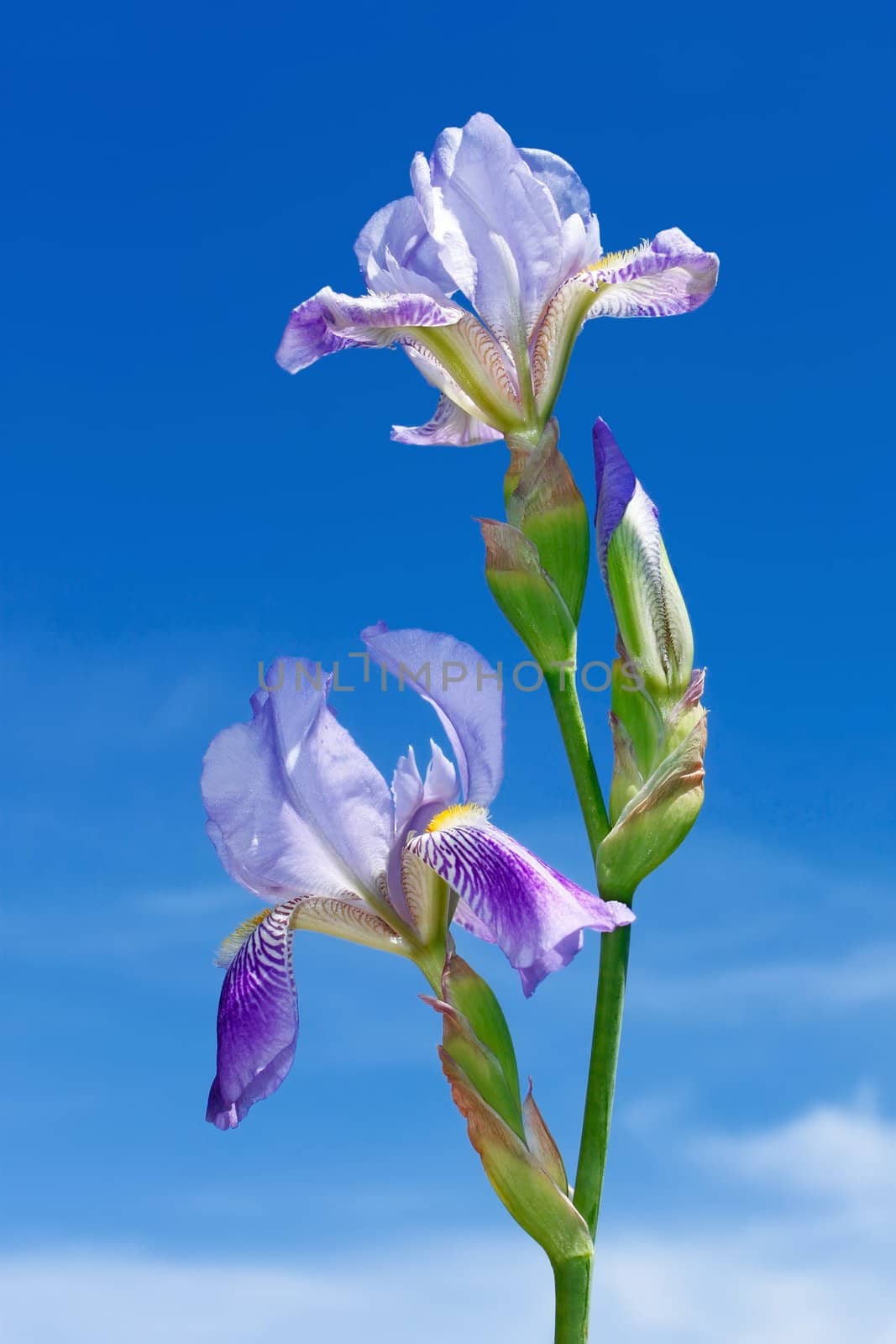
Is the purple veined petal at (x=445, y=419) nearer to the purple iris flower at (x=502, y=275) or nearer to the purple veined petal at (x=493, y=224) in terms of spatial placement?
the purple iris flower at (x=502, y=275)

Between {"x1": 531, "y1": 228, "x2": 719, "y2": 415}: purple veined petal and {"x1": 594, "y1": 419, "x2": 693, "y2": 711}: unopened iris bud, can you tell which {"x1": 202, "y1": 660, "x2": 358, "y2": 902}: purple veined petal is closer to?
{"x1": 594, "y1": 419, "x2": 693, "y2": 711}: unopened iris bud

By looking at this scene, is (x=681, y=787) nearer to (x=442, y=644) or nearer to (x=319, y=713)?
(x=442, y=644)

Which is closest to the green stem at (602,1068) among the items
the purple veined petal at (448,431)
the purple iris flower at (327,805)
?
the purple iris flower at (327,805)

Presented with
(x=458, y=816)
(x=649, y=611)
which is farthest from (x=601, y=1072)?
(x=649, y=611)

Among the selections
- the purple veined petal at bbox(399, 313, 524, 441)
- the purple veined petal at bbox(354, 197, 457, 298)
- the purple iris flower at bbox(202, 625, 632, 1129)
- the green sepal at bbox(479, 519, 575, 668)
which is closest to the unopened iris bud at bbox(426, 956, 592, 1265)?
the purple iris flower at bbox(202, 625, 632, 1129)

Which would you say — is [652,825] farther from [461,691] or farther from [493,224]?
[493,224]
